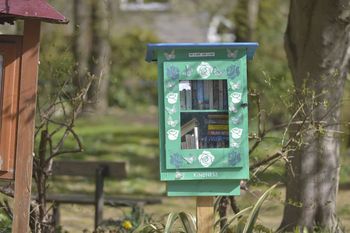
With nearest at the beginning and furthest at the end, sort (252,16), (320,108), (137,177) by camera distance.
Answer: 1. (320,108)
2. (137,177)
3. (252,16)

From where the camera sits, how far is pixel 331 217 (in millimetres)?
7863

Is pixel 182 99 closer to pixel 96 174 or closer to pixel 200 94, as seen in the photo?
pixel 200 94

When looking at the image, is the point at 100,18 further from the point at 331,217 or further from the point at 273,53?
the point at 331,217

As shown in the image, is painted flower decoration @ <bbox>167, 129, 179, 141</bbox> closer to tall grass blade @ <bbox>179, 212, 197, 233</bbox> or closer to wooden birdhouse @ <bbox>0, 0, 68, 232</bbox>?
tall grass blade @ <bbox>179, 212, 197, 233</bbox>

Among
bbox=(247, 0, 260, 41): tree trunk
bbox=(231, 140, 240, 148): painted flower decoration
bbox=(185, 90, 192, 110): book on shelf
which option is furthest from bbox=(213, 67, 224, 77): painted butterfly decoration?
bbox=(247, 0, 260, 41): tree trunk

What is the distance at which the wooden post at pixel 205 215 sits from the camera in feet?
20.1

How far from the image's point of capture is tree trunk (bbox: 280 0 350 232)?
25.7 ft

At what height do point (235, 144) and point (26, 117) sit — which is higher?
point (26, 117)

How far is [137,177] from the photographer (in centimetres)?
1471

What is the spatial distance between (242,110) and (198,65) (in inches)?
18.8

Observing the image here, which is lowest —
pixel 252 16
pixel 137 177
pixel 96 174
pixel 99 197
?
pixel 137 177

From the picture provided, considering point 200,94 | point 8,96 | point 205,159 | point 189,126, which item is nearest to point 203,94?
point 200,94

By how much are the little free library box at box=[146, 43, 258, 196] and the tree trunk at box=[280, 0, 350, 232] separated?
5.94 ft

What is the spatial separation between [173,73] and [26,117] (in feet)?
3.80
